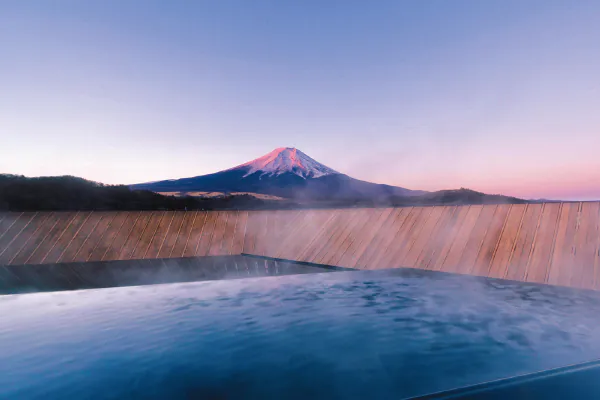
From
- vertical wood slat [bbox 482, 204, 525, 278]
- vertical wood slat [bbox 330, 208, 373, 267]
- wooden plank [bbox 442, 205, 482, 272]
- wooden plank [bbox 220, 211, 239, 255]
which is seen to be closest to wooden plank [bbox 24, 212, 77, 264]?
wooden plank [bbox 220, 211, 239, 255]

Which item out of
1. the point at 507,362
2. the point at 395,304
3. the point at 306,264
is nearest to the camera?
the point at 507,362

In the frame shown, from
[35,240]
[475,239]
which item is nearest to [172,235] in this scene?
[35,240]

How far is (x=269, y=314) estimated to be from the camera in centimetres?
548

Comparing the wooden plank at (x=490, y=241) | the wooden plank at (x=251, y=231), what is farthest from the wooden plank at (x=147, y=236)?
the wooden plank at (x=490, y=241)

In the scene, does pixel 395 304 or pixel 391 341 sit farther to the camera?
pixel 395 304

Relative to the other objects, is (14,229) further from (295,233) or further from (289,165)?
(289,165)

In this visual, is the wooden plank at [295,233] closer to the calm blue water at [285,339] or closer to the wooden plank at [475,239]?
the wooden plank at [475,239]

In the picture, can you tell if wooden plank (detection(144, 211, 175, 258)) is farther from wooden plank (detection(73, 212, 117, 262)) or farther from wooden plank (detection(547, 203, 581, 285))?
wooden plank (detection(547, 203, 581, 285))

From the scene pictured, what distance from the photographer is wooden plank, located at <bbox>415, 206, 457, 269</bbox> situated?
30.1 feet

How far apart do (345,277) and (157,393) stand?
19.0ft

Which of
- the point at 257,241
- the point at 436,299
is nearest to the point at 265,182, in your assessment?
the point at 257,241

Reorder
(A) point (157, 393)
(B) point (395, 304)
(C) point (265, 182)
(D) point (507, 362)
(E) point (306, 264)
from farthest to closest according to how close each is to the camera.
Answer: (C) point (265, 182), (E) point (306, 264), (B) point (395, 304), (D) point (507, 362), (A) point (157, 393)

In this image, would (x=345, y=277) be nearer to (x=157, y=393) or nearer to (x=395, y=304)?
(x=395, y=304)

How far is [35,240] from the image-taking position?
12.5 m
